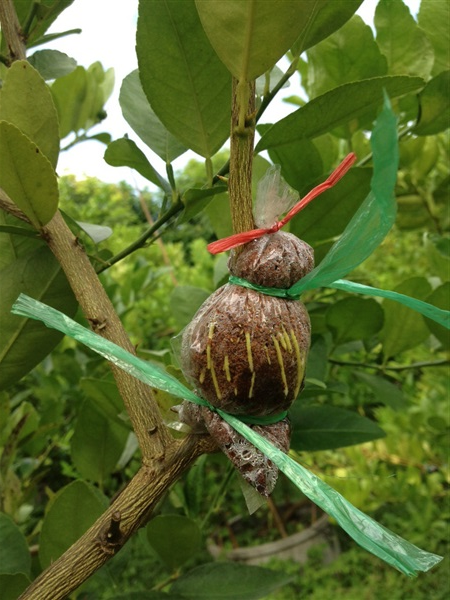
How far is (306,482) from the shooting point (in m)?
0.30

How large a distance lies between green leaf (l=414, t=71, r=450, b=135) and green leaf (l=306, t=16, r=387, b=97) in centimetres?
4

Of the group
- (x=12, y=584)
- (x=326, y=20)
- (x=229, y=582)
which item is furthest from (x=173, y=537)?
(x=326, y=20)

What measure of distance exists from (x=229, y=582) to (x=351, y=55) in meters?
0.45

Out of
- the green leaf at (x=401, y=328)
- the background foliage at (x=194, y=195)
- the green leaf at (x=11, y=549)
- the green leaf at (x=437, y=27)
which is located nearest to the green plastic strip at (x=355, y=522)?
the background foliage at (x=194, y=195)

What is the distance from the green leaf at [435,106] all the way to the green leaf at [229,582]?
0.40 meters

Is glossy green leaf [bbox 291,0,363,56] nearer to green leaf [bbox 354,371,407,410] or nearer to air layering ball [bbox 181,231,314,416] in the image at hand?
air layering ball [bbox 181,231,314,416]

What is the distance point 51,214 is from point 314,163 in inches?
9.3

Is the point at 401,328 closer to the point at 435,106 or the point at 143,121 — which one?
the point at 435,106

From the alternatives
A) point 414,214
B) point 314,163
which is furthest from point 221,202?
point 414,214

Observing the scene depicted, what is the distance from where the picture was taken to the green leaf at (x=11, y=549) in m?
0.47

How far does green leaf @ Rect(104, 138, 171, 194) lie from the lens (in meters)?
0.48

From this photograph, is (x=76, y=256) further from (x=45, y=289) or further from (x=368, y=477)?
(x=368, y=477)

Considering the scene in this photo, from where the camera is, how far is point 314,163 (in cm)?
56

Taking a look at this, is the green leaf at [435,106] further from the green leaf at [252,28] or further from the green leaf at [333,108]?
the green leaf at [252,28]
